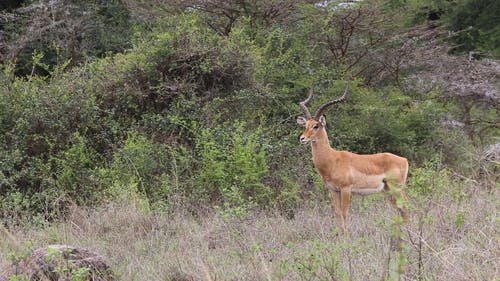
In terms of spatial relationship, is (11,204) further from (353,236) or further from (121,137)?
(353,236)

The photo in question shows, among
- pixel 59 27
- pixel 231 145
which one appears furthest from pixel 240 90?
pixel 59 27

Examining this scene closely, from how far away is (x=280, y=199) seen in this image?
30.6 feet

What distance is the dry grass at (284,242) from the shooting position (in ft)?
13.7

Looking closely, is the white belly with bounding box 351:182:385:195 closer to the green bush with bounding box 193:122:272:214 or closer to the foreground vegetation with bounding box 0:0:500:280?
the foreground vegetation with bounding box 0:0:500:280

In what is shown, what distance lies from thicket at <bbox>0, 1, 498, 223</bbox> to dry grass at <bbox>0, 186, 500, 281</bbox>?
0.79 metres

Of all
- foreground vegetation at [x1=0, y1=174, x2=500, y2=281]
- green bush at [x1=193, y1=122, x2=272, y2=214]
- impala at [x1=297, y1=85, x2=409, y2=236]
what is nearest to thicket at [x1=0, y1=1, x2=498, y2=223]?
green bush at [x1=193, y1=122, x2=272, y2=214]

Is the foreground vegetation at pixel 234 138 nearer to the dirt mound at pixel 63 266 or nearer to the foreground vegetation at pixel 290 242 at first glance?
the foreground vegetation at pixel 290 242

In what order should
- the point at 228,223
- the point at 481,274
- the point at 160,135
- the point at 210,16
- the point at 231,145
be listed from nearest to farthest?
1. the point at 481,274
2. the point at 228,223
3. the point at 231,145
4. the point at 160,135
5. the point at 210,16

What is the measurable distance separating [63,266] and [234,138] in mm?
5770

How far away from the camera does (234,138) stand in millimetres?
9930

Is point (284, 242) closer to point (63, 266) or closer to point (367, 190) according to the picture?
point (367, 190)

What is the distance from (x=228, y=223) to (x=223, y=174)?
2.78 m

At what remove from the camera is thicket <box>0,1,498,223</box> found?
9.52 metres

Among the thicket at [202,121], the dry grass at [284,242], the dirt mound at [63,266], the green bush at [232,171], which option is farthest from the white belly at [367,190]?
the dirt mound at [63,266]
